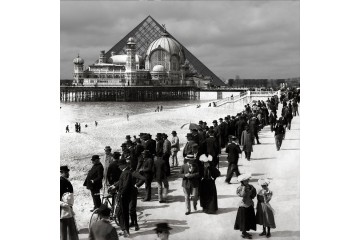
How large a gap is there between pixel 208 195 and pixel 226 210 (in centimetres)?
29

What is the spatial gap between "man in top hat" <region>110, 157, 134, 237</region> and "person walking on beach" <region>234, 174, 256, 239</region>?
1108 millimetres

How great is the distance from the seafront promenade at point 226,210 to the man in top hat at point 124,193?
0.16 m

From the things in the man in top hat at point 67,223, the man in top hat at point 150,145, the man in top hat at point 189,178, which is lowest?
the man in top hat at point 67,223

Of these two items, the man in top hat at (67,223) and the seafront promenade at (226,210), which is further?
the seafront promenade at (226,210)

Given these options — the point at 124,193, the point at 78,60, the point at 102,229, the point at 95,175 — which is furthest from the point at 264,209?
the point at 78,60

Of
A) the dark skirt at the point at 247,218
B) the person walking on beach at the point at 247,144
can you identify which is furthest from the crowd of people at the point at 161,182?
the person walking on beach at the point at 247,144

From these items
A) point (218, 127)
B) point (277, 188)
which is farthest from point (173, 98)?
point (277, 188)

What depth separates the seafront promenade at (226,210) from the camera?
4445mm

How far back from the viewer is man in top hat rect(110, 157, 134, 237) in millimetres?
4207

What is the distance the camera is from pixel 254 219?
4227mm

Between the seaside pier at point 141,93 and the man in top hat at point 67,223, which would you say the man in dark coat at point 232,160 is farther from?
the seaside pier at point 141,93

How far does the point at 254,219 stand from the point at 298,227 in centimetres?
73

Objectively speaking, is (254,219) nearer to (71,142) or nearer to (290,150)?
(290,150)

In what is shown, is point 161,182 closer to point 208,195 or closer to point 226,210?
point 208,195
